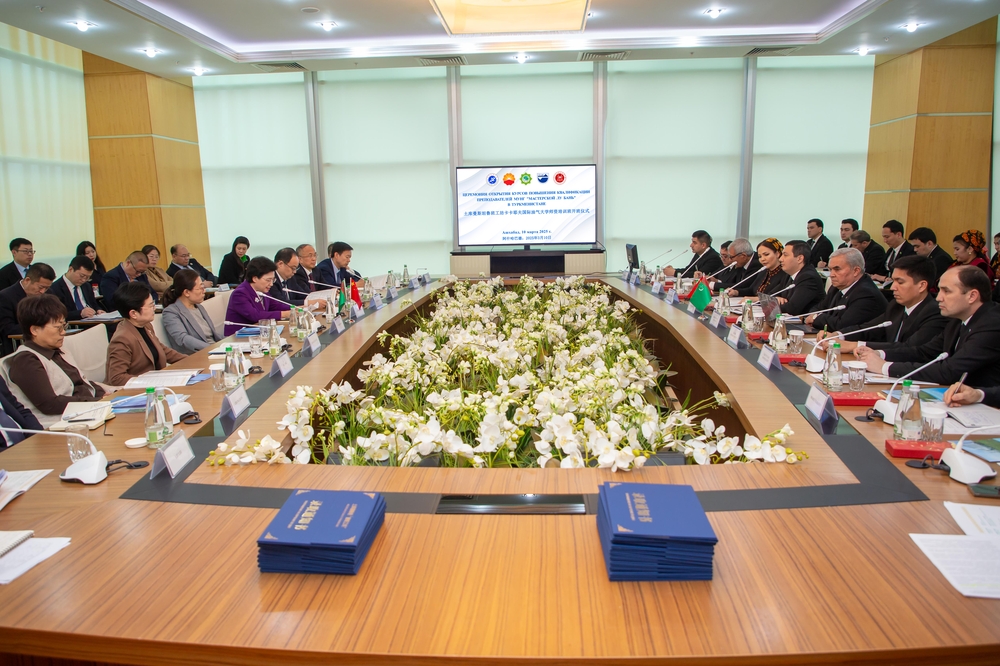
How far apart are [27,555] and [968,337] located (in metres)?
3.09

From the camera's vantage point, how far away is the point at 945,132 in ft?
23.7

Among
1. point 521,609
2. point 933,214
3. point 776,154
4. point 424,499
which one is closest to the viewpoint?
point 521,609

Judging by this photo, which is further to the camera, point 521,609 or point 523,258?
point 523,258

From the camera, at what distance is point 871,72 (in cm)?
814

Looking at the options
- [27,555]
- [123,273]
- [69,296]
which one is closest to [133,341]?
[27,555]

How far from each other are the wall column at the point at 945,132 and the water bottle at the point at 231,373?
297 inches

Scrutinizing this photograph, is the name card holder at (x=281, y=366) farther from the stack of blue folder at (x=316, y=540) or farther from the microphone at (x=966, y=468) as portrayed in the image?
the microphone at (x=966, y=468)

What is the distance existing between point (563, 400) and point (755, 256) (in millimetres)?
4404

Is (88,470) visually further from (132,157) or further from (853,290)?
(132,157)

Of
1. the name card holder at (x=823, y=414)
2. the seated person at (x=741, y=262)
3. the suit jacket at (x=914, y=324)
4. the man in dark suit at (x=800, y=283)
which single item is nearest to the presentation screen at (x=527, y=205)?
the seated person at (x=741, y=262)

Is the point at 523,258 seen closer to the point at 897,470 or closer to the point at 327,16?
the point at 327,16

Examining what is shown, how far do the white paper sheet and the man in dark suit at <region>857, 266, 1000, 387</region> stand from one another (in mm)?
1393

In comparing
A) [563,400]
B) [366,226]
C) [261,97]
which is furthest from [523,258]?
[563,400]

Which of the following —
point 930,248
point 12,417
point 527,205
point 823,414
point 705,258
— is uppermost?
point 527,205
